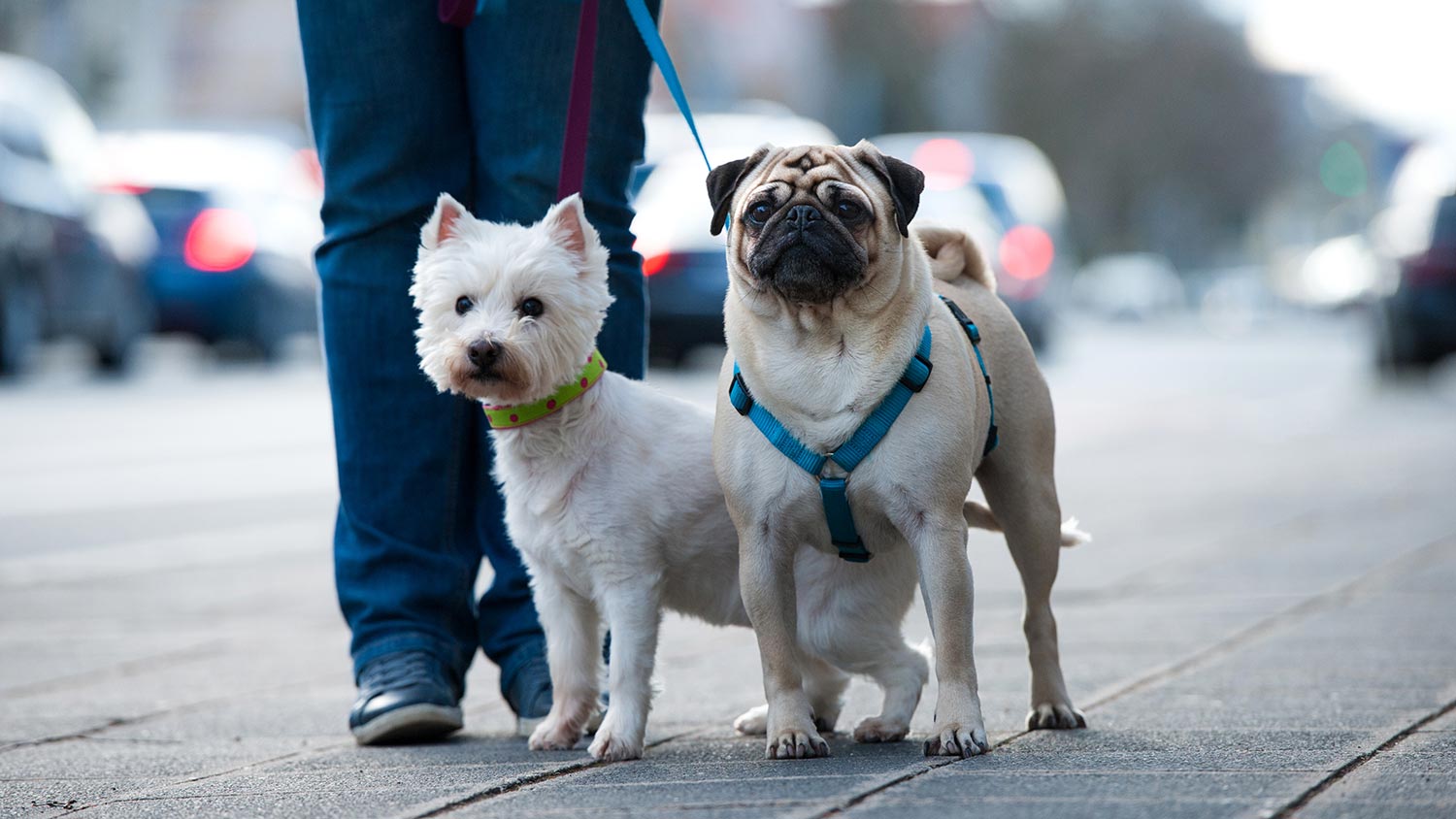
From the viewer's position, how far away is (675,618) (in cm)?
598

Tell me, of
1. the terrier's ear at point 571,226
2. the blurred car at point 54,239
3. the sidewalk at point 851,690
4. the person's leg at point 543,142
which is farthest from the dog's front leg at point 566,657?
the blurred car at point 54,239

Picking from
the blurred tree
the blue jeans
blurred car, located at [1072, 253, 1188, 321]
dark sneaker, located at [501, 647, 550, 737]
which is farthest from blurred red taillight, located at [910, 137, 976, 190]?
the blurred tree

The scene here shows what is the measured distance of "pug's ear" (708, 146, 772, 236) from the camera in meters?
3.74

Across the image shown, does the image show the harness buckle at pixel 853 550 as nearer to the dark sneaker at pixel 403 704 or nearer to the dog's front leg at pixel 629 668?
the dog's front leg at pixel 629 668

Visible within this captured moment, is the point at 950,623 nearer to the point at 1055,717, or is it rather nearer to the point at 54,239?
the point at 1055,717

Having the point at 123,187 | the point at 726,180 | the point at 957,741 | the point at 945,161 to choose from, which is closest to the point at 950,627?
the point at 957,741

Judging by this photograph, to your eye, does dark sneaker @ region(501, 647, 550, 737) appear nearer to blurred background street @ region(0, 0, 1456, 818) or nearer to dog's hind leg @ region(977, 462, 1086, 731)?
blurred background street @ region(0, 0, 1456, 818)

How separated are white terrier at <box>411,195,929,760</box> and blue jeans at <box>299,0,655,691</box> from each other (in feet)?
1.12

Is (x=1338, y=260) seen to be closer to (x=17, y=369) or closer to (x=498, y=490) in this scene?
(x=17, y=369)

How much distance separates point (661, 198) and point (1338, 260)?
46.1 meters

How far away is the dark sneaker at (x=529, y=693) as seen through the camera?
3.98 meters

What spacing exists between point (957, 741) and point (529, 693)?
1068 mm

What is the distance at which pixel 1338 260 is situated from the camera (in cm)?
5856

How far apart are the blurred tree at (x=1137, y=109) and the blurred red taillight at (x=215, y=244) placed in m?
59.6
